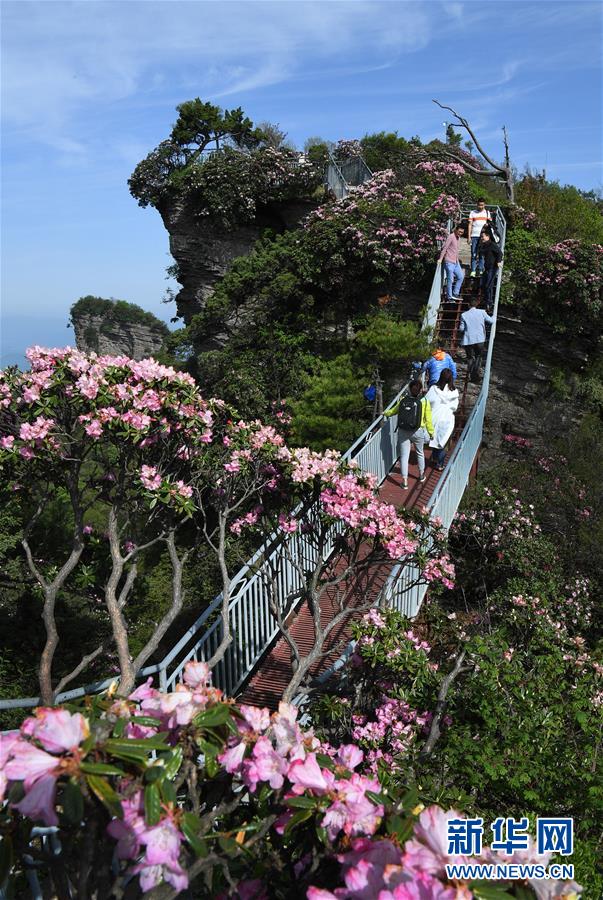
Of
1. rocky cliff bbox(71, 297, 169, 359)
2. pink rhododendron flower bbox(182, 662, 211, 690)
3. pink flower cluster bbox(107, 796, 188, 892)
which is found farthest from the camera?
rocky cliff bbox(71, 297, 169, 359)

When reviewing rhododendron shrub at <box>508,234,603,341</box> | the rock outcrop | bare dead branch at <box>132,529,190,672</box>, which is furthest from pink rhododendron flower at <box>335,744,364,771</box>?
rhododendron shrub at <box>508,234,603,341</box>

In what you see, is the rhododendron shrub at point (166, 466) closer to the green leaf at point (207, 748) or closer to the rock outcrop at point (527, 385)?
the green leaf at point (207, 748)

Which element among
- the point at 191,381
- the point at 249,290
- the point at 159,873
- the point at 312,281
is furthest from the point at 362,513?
the point at 249,290

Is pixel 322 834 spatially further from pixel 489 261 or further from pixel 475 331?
pixel 489 261

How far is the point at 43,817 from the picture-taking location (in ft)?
4.93

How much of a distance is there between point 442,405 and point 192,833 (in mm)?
7678

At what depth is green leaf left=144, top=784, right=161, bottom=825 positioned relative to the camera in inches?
63.1

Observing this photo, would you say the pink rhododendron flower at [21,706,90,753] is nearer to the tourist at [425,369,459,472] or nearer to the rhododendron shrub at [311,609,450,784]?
the rhododendron shrub at [311,609,450,784]

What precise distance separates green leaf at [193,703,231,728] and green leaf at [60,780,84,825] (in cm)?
40

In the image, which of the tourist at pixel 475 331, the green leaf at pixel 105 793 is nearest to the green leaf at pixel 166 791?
the green leaf at pixel 105 793

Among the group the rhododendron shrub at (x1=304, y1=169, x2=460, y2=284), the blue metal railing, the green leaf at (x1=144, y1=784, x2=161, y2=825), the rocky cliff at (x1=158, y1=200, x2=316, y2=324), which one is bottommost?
the green leaf at (x1=144, y1=784, x2=161, y2=825)

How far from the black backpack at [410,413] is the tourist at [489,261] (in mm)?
5106

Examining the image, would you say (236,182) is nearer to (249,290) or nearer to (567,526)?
(249,290)

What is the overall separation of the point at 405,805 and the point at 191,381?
171 inches
